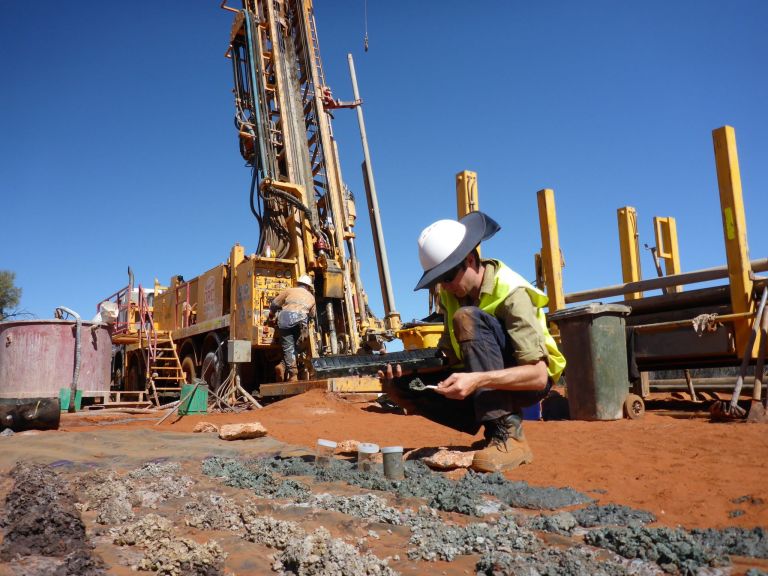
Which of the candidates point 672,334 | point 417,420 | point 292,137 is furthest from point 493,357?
point 292,137

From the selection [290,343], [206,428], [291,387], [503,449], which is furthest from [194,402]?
[503,449]

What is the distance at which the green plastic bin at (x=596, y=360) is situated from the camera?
5.70 meters

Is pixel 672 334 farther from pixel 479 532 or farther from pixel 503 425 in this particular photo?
pixel 479 532

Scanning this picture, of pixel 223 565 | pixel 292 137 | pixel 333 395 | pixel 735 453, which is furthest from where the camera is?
pixel 292 137

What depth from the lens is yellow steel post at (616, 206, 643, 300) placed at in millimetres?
8766

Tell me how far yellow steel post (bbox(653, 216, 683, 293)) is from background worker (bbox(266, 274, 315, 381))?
17.7 feet

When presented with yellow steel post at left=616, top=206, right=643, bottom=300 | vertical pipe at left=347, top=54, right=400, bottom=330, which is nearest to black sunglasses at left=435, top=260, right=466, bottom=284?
yellow steel post at left=616, top=206, right=643, bottom=300

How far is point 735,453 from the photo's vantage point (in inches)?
140

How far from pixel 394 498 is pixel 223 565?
98 cm

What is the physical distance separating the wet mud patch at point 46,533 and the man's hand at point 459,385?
5.04 feet

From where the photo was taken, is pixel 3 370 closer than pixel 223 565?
No

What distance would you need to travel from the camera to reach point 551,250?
24.8 ft

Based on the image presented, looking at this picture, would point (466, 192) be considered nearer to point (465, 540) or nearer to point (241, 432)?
point (241, 432)

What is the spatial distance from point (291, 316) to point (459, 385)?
22.9 ft
